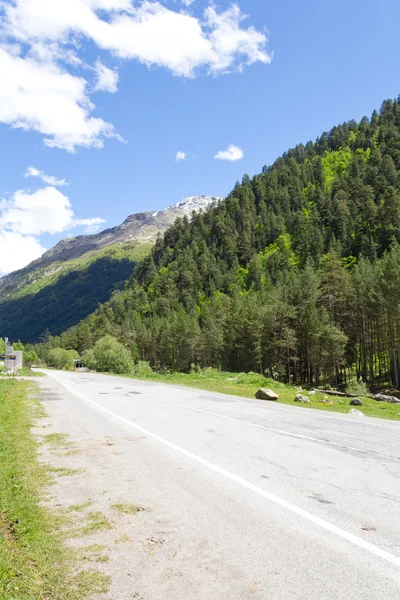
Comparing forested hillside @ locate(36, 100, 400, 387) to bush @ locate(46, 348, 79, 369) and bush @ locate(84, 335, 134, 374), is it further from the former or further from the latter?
bush @ locate(84, 335, 134, 374)

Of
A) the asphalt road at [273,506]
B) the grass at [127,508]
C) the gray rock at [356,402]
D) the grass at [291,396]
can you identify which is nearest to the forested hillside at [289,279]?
the grass at [291,396]

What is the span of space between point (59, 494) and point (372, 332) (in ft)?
177

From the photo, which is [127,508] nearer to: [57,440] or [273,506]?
[273,506]

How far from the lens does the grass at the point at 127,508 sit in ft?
18.8

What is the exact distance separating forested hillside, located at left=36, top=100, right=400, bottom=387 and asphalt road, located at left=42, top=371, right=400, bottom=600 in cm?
4078

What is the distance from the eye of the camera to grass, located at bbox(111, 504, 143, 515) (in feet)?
18.8

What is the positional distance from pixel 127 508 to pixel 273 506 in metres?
2.22

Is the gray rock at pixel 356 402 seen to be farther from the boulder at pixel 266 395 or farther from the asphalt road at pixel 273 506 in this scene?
the asphalt road at pixel 273 506

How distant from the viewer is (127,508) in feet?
19.3

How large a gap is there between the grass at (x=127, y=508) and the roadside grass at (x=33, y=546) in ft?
2.54

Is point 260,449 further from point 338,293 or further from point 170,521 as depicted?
point 338,293

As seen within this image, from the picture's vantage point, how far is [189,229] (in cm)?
17262

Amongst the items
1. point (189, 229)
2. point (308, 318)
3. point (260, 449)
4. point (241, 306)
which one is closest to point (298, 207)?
point (189, 229)

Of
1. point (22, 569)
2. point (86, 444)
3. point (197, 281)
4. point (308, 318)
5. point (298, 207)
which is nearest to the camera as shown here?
point (22, 569)
